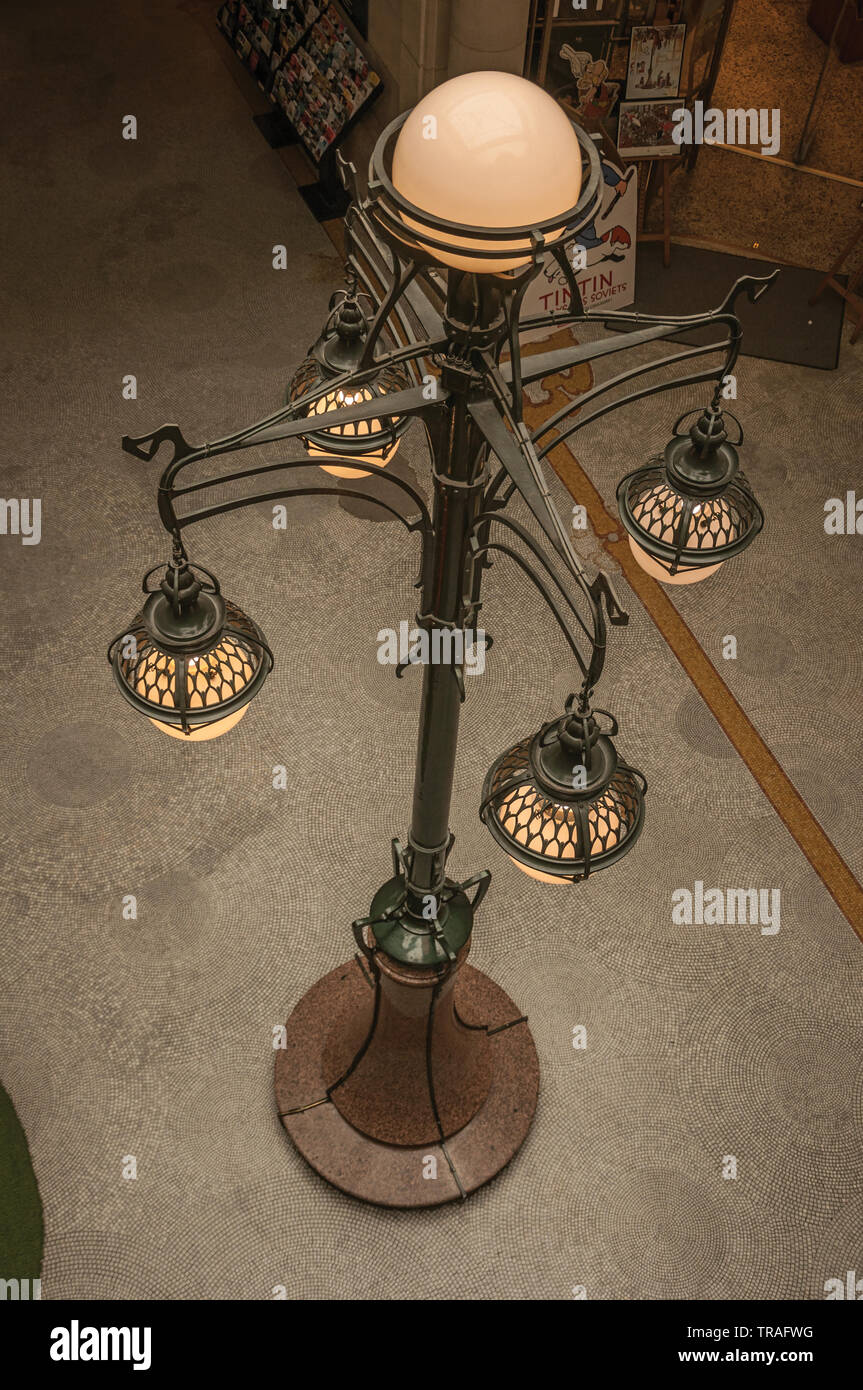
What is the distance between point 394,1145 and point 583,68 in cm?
561

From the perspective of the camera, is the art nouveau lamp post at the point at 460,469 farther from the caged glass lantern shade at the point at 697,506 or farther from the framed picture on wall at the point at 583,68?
the framed picture on wall at the point at 583,68

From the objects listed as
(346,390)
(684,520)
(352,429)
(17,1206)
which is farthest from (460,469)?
(17,1206)

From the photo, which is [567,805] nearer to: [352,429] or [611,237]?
[352,429]

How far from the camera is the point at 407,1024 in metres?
4.57

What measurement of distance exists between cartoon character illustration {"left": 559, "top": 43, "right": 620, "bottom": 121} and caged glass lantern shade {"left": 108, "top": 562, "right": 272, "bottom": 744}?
5.46 meters

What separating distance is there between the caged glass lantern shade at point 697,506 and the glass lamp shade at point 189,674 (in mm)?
881

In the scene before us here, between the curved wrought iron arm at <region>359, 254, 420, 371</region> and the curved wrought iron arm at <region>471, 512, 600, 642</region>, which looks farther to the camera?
the curved wrought iron arm at <region>471, 512, 600, 642</region>

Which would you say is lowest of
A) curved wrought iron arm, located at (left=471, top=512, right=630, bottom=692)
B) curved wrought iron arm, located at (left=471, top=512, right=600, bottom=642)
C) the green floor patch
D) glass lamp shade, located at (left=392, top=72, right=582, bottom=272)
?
the green floor patch

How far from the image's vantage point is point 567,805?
2682 mm

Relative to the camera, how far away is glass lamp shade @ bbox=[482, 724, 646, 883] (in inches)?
106

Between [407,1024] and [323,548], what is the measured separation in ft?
9.13
